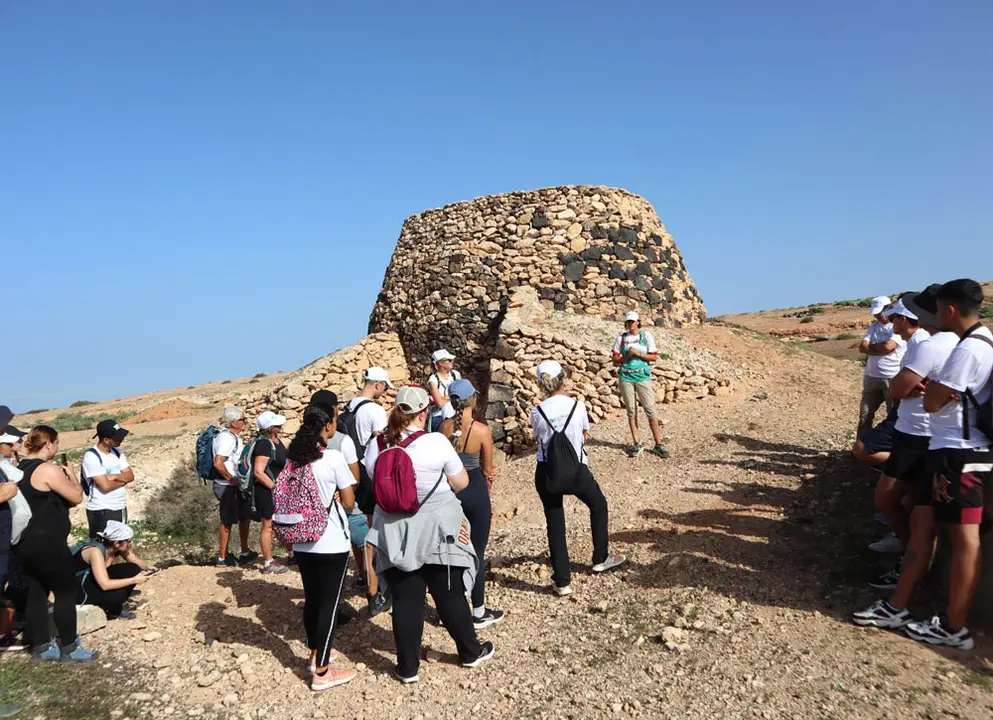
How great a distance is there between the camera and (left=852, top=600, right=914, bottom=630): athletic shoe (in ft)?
14.1

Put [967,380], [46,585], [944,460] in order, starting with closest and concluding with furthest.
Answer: [967,380], [944,460], [46,585]

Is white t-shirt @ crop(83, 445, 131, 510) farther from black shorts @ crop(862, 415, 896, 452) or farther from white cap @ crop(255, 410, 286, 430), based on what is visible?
black shorts @ crop(862, 415, 896, 452)

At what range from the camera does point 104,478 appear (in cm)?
602

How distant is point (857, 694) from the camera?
372 centimetres

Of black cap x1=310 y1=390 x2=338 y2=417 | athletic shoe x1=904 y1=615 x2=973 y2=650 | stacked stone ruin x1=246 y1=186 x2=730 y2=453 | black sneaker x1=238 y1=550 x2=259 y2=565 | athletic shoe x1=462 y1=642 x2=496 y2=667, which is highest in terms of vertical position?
stacked stone ruin x1=246 y1=186 x2=730 y2=453

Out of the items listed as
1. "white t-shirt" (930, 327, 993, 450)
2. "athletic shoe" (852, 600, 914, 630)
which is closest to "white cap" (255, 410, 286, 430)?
"athletic shoe" (852, 600, 914, 630)

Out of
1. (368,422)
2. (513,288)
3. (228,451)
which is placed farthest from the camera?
(513,288)

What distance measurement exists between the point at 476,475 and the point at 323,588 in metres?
1.30

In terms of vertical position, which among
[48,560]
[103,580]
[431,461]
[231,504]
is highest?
[431,461]

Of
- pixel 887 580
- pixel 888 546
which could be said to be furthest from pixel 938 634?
pixel 888 546

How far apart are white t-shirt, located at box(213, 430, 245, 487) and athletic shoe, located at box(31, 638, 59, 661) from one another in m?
2.61

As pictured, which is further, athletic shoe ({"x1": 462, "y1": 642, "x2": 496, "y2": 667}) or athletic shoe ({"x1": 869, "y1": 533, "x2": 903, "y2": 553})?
athletic shoe ({"x1": 869, "y1": 533, "x2": 903, "y2": 553})

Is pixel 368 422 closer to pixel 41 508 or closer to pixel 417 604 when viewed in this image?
pixel 417 604

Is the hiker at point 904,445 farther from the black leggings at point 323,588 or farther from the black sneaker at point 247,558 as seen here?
the black sneaker at point 247,558
